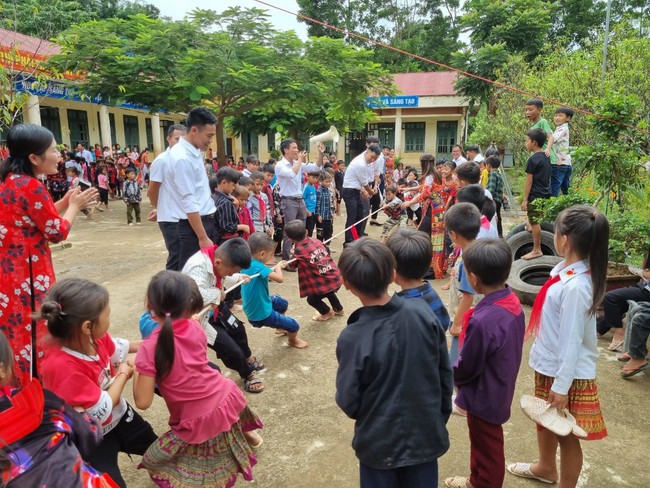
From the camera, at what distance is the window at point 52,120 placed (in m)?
17.3

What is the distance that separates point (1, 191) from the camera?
2408 millimetres

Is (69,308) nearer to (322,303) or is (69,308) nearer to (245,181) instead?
(322,303)

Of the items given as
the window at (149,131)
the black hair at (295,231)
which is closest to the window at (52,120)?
the window at (149,131)

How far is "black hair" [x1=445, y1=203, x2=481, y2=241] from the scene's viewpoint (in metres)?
2.71

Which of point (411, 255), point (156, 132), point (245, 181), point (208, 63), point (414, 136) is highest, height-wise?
point (208, 63)

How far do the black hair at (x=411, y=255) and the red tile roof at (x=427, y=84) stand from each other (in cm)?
2318

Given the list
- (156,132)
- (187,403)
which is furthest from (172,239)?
(156,132)

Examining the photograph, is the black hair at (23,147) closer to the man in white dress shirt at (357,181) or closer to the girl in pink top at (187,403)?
the girl in pink top at (187,403)

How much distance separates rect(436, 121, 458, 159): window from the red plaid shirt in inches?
894

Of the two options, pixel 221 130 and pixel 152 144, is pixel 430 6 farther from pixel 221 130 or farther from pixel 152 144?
pixel 221 130

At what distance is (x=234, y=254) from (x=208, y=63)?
25.6ft

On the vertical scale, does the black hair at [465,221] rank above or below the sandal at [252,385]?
above

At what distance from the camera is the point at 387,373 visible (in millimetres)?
1570

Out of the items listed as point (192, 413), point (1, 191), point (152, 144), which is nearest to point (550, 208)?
point (192, 413)
